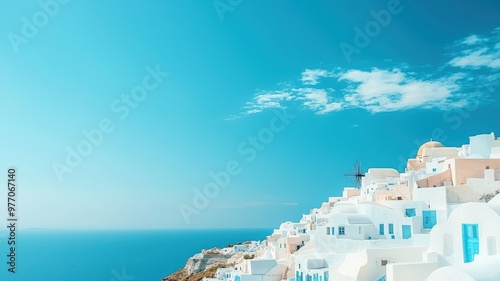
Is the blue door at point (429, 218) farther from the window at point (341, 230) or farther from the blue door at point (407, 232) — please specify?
the window at point (341, 230)

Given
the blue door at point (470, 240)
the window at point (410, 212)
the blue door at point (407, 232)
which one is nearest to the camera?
the blue door at point (470, 240)

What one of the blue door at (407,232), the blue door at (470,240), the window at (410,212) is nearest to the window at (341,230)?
the blue door at (407,232)

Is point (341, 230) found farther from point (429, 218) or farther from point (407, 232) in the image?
point (429, 218)

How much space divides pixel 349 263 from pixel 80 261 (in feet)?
453

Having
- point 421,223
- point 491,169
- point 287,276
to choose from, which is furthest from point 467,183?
point 287,276

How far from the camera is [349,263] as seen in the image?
23.4 metres

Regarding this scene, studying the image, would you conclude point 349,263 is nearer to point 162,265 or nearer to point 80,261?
point 162,265

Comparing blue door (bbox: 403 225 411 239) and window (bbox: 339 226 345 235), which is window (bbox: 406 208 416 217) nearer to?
blue door (bbox: 403 225 411 239)

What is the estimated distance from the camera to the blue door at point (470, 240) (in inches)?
671

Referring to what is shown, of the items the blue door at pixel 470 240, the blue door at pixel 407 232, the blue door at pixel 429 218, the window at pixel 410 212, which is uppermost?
the window at pixel 410 212

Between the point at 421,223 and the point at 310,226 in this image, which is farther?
the point at 310,226

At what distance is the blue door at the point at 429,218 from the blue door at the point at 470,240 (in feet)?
28.3

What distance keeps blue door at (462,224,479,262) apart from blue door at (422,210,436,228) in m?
8.63

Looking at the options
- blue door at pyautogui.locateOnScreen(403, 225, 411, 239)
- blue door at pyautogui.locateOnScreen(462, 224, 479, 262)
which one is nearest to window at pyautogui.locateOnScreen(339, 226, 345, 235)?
blue door at pyautogui.locateOnScreen(403, 225, 411, 239)
